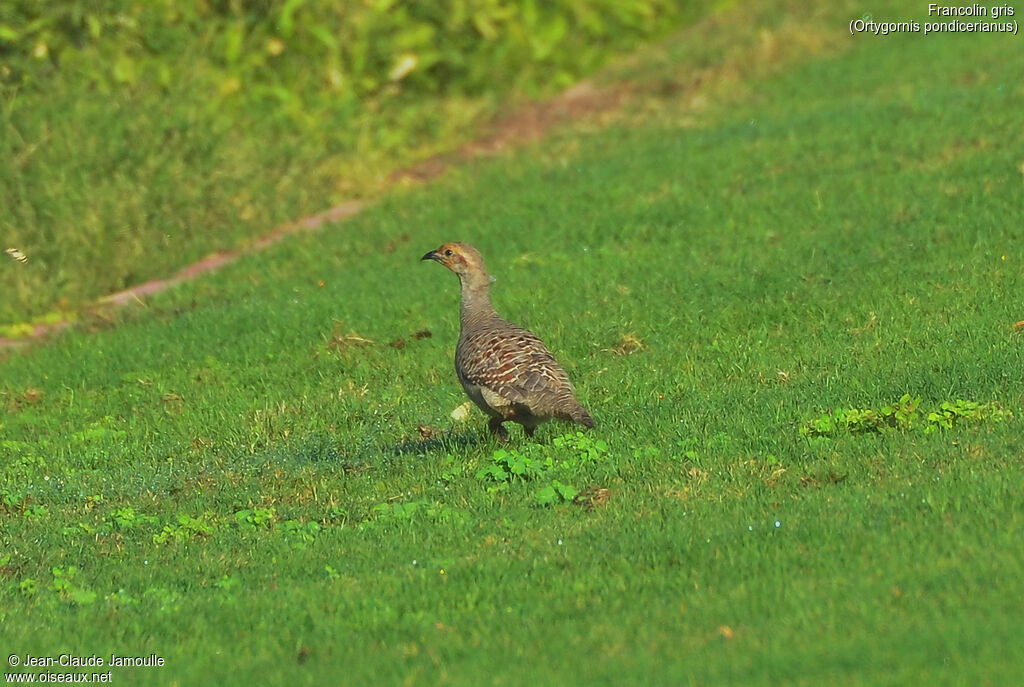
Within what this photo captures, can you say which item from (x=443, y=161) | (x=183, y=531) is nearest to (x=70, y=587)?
(x=183, y=531)

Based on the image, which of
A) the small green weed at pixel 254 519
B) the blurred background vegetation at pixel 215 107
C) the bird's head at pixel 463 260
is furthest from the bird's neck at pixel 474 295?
the blurred background vegetation at pixel 215 107

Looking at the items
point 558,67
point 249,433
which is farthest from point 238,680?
point 558,67

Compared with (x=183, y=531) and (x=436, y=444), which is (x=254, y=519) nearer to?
(x=183, y=531)

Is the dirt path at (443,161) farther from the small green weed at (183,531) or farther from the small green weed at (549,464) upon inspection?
the small green weed at (549,464)

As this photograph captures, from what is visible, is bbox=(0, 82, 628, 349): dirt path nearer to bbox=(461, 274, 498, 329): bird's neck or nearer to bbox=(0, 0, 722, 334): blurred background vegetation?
bbox=(0, 0, 722, 334): blurred background vegetation

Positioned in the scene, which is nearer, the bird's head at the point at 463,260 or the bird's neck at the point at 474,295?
the bird's neck at the point at 474,295

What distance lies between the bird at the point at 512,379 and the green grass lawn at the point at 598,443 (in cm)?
31

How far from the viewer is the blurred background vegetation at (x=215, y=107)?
19.8 metres

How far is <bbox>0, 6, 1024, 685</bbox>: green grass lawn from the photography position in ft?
25.1

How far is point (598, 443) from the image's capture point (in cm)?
1070

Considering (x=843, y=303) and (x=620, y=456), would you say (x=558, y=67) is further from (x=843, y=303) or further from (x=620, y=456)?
(x=620, y=456)

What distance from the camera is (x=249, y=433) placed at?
42.4 ft

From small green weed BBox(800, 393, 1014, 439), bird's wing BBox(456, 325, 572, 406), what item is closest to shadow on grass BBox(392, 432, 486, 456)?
bird's wing BBox(456, 325, 572, 406)

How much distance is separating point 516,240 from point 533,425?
7.70 meters
